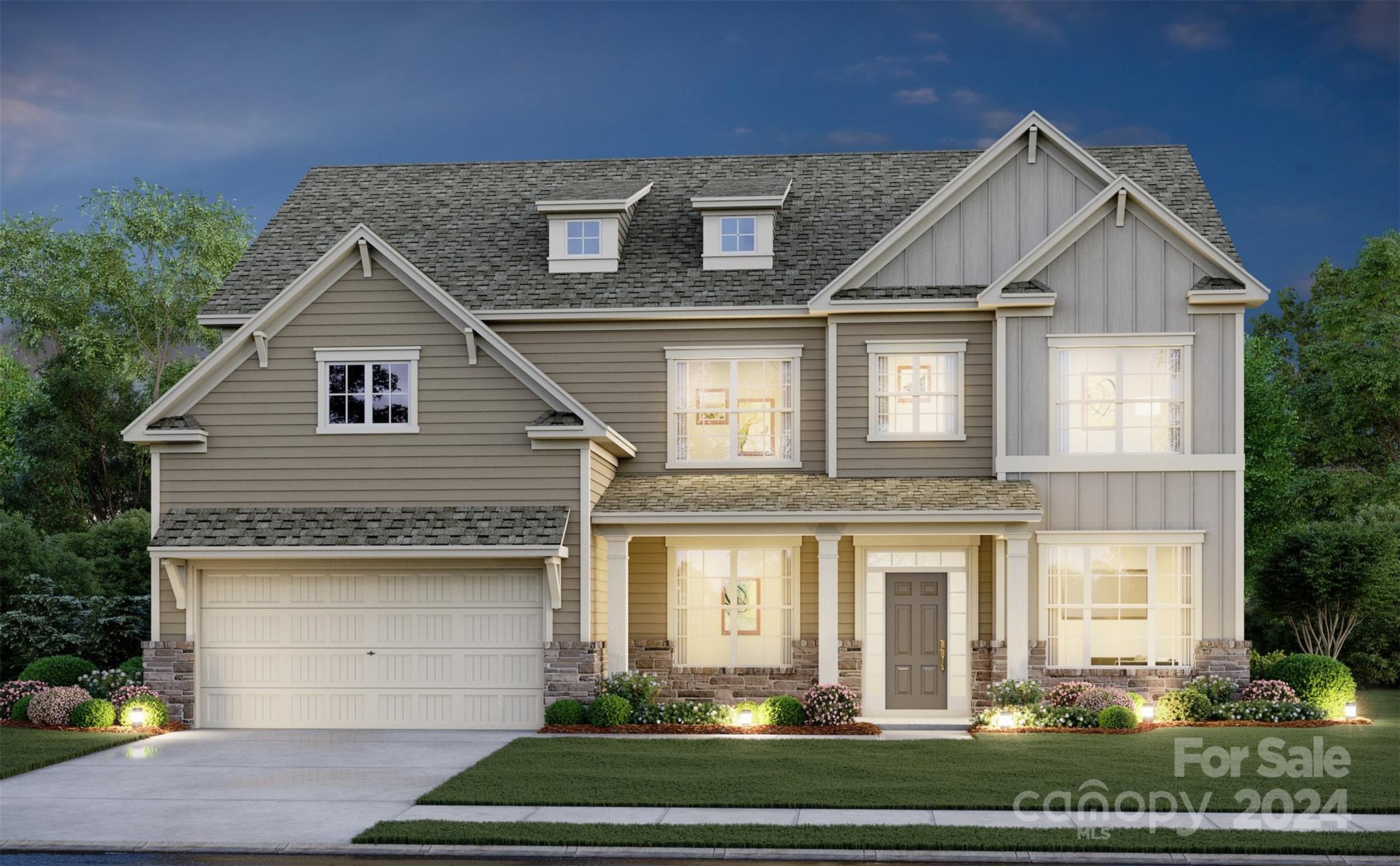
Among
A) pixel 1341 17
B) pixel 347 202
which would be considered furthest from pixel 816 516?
pixel 1341 17

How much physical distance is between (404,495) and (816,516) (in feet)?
20.4

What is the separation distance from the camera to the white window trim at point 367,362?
21250 mm

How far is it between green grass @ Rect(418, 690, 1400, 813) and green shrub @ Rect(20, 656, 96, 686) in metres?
7.89

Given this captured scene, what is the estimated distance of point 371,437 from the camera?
2127cm

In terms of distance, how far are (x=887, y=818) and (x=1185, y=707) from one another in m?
9.92

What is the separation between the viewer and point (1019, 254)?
76.0 ft

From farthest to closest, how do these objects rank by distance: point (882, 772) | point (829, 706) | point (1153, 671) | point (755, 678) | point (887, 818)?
1. point (755, 678)
2. point (1153, 671)
3. point (829, 706)
4. point (882, 772)
5. point (887, 818)

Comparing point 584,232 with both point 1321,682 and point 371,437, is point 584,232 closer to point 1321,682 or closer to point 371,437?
point 371,437

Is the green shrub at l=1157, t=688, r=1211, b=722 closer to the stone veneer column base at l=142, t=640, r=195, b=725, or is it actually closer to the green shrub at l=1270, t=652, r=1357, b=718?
the green shrub at l=1270, t=652, r=1357, b=718

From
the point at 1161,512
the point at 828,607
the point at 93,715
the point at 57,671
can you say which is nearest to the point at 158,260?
the point at 57,671

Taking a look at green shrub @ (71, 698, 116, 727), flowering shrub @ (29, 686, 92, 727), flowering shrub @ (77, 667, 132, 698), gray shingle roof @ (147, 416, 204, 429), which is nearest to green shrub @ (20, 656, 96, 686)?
flowering shrub @ (77, 667, 132, 698)

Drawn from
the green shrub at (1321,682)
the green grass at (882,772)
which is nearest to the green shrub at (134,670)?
the green grass at (882,772)

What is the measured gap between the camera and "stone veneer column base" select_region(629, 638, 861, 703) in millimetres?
21906

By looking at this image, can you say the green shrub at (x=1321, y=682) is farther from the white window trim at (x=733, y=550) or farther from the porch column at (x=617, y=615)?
the porch column at (x=617, y=615)
